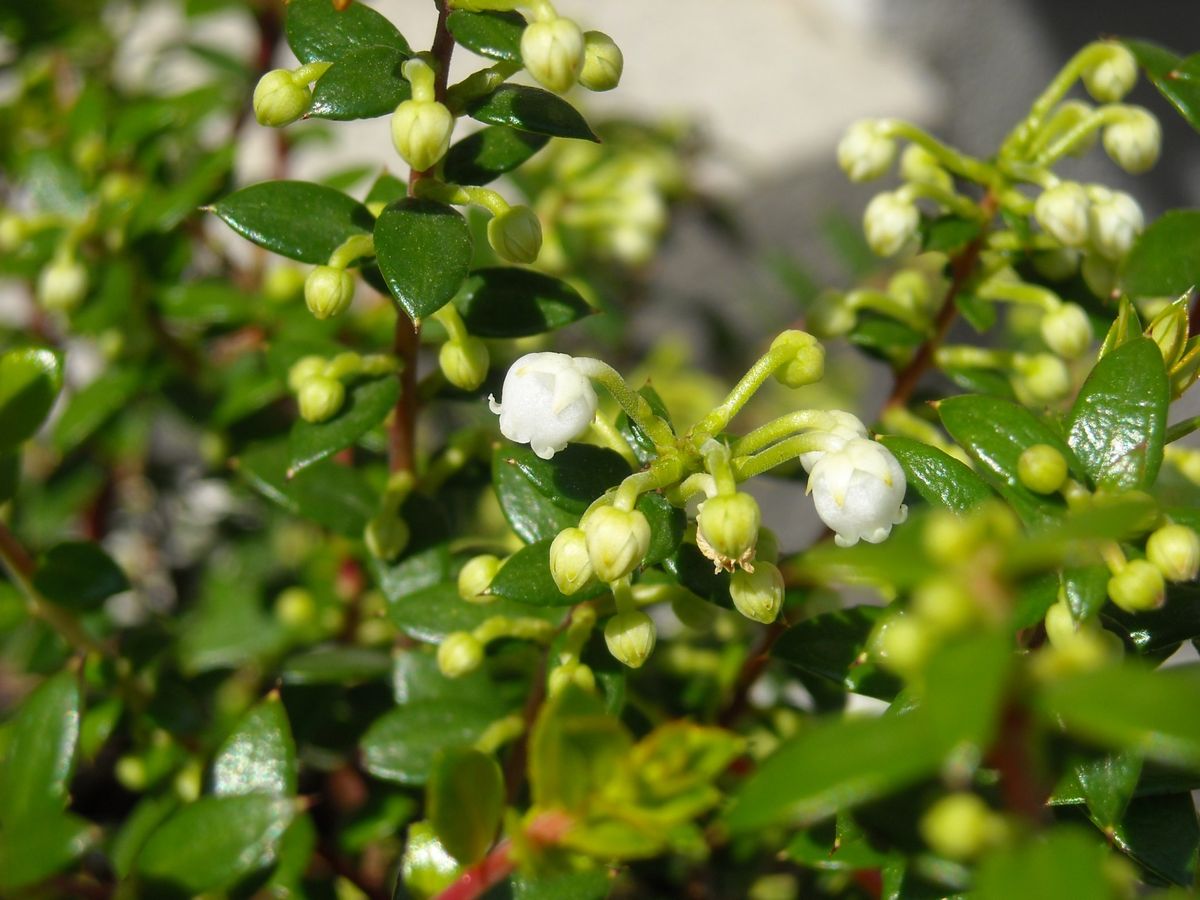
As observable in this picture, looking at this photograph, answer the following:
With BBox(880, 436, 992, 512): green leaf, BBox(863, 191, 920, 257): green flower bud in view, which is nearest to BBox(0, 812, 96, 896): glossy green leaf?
BBox(880, 436, 992, 512): green leaf

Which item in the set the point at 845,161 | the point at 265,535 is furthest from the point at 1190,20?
the point at 265,535

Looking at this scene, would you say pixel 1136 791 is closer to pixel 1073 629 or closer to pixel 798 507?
pixel 1073 629

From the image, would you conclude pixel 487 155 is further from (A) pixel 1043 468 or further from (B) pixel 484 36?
(A) pixel 1043 468

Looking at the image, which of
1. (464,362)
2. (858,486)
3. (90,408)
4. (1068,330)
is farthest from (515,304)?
(90,408)

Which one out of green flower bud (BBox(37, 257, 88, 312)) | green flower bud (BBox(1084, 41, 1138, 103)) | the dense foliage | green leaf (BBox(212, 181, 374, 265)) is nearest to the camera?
the dense foliage

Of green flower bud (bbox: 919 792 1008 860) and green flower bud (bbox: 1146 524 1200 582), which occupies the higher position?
green flower bud (bbox: 1146 524 1200 582)

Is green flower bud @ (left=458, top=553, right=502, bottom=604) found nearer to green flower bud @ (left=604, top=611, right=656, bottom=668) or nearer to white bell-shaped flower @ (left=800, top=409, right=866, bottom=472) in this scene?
green flower bud @ (left=604, top=611, right=656, bottom=668)

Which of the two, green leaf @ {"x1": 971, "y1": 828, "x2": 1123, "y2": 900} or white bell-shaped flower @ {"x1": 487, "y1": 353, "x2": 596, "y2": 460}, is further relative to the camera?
white bell-shaped flower @ {"x1": 487, "y1": 353, "x2": 596, "y2": 460}
